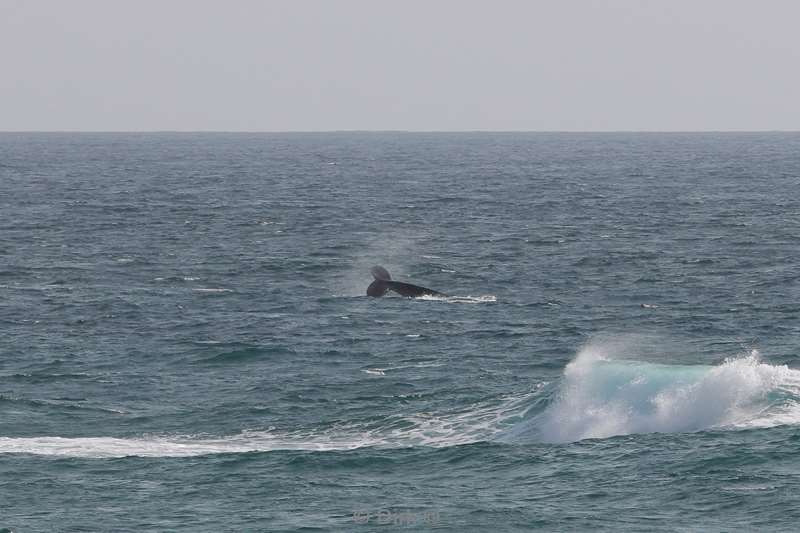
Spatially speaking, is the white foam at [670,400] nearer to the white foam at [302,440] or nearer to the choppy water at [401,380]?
the choppy water at [401,380]

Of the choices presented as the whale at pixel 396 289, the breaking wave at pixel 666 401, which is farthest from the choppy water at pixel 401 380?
the whale at pixel 396 289

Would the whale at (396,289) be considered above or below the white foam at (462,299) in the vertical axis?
above

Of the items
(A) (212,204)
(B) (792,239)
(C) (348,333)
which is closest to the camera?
(C) (348,333)

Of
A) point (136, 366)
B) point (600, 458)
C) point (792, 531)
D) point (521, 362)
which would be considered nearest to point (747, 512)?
point (792, 531)

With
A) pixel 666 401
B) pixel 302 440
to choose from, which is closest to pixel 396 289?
pixel 666 401

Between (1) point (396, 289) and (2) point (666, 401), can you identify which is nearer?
(2) point (666, 401)

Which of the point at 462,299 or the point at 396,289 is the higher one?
the point at 396,289

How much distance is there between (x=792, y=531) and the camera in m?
29.5

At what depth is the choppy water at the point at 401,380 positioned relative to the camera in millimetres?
32250

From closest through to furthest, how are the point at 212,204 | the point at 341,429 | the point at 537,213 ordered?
the point at 341,429 → the point at 537,213 → the point at 212,204

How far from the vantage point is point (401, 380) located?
4603 centimetres

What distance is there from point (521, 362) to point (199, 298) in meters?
20.1

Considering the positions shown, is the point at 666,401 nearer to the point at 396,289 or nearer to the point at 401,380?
the point at 401,380

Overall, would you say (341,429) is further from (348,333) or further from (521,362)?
(348,333)
